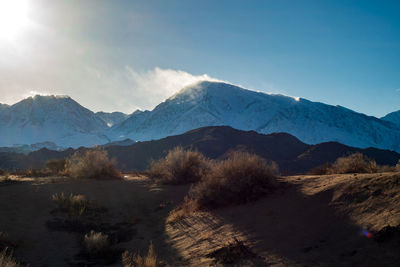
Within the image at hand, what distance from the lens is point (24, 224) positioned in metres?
7.86

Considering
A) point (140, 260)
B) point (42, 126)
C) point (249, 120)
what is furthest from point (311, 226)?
point (42, 126)

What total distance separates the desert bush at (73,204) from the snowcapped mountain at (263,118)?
90976 mm

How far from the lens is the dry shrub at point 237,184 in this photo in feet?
27.0

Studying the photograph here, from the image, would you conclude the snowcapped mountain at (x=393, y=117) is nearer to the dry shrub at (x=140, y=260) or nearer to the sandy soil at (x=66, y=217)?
the sandy soil at (x=66, y=217)

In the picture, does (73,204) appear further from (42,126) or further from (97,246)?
(42,126)

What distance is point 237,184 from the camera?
8422mm

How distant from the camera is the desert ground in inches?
177

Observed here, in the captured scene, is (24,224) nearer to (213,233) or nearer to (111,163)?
(213,233)

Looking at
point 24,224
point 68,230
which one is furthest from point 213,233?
point 24,224

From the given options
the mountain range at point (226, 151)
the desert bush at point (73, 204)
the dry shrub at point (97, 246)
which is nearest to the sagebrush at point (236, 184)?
the dry shrub at point (97, 246)

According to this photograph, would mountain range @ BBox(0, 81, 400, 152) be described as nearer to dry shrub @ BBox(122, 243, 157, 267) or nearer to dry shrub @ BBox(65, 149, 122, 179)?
dry shrub @ BBox(65, 149, 122, 179)

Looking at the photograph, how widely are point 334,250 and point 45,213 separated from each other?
27.9ft

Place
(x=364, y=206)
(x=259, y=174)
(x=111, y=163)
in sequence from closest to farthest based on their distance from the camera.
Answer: (x=364, y=206) < (x=259, y=174) < (x=111, y=163)

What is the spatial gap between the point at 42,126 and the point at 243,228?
19506 centimetres
